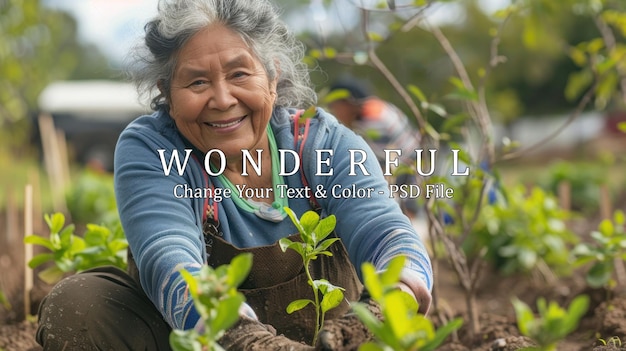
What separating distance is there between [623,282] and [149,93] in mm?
2182

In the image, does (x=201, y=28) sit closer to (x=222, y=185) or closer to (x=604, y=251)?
(x=222, y=185)

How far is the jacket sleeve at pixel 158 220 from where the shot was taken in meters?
1.52

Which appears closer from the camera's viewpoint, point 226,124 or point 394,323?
point 394,323

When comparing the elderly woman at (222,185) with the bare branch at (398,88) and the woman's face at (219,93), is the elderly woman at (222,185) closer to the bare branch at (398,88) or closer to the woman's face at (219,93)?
the woman's face at (219,93)

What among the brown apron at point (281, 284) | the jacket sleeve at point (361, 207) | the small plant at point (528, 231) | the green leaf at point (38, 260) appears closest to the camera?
the jacket sleeve at point (361, 207)

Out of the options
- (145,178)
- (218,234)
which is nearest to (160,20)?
(145,178)

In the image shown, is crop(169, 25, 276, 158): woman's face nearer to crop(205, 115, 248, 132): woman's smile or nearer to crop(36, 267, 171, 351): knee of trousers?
crop(205, 115, 248, 132): woman's smile

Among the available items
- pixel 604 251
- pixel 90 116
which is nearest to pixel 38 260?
pixel 604 251

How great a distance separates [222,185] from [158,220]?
0.27 meters

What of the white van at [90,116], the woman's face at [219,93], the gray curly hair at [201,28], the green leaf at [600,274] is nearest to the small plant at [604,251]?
the green leaf at [600,274]

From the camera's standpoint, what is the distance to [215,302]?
113cm

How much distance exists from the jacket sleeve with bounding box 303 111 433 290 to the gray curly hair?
6.5 inches

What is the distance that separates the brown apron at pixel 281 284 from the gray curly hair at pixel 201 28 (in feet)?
1.36

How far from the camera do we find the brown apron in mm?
1898
